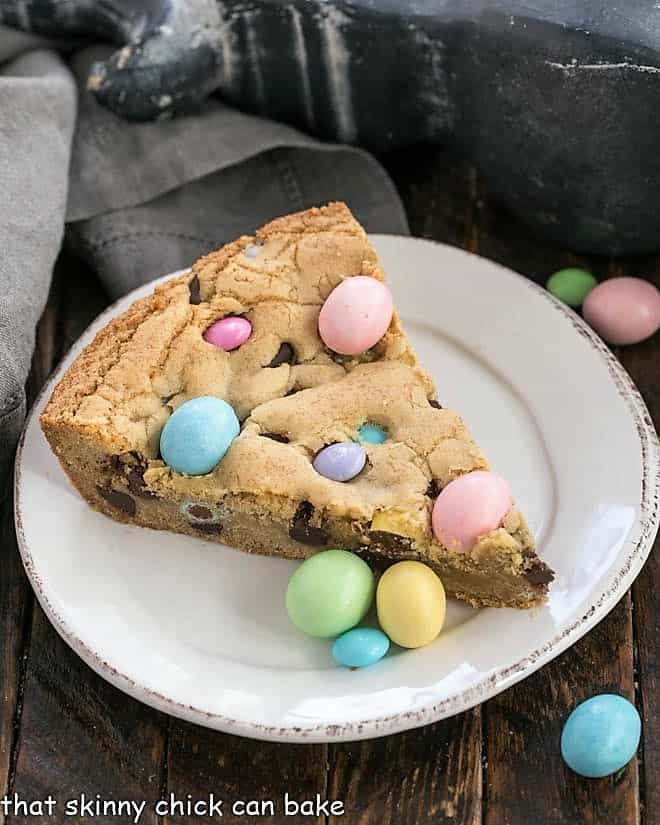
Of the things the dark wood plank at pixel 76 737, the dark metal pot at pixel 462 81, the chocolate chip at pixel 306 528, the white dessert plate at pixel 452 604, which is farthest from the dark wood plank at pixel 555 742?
the dark metal pot at pixel 462 81

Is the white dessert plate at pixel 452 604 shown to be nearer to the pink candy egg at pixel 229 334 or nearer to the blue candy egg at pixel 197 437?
the blue candy egg at pixel 197 437

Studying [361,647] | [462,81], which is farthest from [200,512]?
[462,81]

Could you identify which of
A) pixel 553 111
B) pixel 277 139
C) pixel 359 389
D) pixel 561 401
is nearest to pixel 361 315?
pixel 359 389

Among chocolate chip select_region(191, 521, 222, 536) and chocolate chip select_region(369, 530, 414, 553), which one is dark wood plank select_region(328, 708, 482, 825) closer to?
chocolate chip select_region(369, 530, 414, 553)

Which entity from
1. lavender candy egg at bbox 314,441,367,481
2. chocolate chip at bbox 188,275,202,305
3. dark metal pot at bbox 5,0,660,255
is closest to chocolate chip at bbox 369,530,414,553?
lavender candy egg at bbox 314,441,367,481

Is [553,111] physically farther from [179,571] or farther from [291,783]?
[291,783]

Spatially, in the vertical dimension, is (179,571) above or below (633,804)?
above

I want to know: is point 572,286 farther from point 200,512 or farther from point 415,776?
point 415,776
